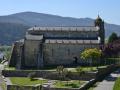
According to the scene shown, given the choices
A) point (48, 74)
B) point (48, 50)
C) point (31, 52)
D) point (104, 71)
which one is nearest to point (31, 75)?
point (48, 74)

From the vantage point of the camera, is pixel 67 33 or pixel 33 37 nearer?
pixel 33 37

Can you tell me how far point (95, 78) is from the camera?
49188 millimetres

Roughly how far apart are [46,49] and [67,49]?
327cm

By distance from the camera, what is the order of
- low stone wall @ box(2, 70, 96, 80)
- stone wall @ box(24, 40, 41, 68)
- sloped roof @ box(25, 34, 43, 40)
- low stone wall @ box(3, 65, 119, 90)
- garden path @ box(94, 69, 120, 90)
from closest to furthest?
low stone wall @ box(3, 65, 119, 90), garden path @ box(94, 69, 120, 90), low stone wall @ box(2, 70, 96, 80), stone wall @ box(24, 40, 41, 68), sloped roof @ box(25, 34, 43, 40)

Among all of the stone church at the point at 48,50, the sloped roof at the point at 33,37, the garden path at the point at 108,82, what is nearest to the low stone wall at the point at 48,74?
the garden path at the point at 108,82

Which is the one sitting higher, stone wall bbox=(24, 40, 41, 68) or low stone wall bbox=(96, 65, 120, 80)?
stone wall bbox=(24, 40, 41, 68)

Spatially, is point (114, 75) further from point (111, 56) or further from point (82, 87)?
point (111, 56)

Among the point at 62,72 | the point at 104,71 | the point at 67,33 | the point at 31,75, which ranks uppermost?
the point at 67,33

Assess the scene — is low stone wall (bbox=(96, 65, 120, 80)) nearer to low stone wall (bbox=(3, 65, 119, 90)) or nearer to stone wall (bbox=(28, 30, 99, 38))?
low stone wall (bbox=(3, 65, 119, 90))

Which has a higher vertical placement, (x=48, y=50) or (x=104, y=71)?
(x=48, y=50)

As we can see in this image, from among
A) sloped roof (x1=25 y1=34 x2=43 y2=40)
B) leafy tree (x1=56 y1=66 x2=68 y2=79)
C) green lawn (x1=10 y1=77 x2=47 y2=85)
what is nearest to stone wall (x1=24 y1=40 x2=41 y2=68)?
sloped roof (x1=25 y1=34 x2=43 y2=40)

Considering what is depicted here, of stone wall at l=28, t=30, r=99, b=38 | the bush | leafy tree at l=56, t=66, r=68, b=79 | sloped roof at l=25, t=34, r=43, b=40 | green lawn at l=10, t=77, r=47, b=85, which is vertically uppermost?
stone wall at l=28, t=30, r=99, b=38

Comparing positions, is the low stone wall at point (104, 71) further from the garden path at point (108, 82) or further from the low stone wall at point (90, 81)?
the garden path at point (108, 82)

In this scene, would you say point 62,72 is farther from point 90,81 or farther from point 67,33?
point 67,33
